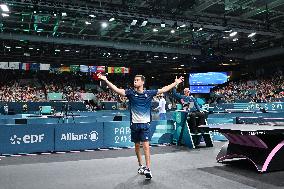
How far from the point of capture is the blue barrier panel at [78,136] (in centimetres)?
985

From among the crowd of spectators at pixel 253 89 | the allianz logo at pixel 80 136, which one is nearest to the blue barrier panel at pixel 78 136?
the allianz logo at pixel 80 136

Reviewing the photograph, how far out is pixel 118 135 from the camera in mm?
10586

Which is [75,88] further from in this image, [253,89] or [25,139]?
[25,139]

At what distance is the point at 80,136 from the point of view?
33.2 ft

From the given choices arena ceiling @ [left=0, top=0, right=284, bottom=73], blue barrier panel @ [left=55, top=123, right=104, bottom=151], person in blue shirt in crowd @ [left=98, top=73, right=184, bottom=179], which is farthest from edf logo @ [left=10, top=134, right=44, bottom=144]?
arena ceiling @ [left=0, top=0, right=284, bottom=73]

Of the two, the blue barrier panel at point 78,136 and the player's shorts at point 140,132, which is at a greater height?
the player's shorts at point 140,132

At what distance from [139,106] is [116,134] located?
4532mm

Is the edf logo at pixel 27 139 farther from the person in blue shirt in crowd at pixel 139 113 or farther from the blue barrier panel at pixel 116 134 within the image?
the person in blue shirt in crowd at pixel 139 113

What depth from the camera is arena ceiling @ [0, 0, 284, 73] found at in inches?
688

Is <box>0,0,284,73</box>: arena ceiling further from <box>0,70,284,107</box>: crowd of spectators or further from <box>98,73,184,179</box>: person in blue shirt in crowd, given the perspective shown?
<box>98,73,184,179</box>: person in blue shirt in crowd

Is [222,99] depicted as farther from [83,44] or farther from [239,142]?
[239,142]

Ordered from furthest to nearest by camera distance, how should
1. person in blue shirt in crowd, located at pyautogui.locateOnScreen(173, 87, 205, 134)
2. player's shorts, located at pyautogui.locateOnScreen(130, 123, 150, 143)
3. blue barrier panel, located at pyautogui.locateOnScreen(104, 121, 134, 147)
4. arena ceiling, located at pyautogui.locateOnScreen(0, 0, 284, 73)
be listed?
arena ceiling, located at pyautogui.locateOnScreen(0, 0, 284, 73)
blue barrier panel, located at pyautogui.locateOnScreen(104, 121, 134, 147)
person in blue shirt in crowd, located at pyautogui.locateOnScreen(173, 87, 205, 134)
player's shorts, located at pyautogui.locateOnScreen(130, 123, 150, 143)

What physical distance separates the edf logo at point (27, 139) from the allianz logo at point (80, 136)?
0.69 meters

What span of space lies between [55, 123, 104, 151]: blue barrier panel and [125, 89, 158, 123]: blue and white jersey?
14.2 feet
